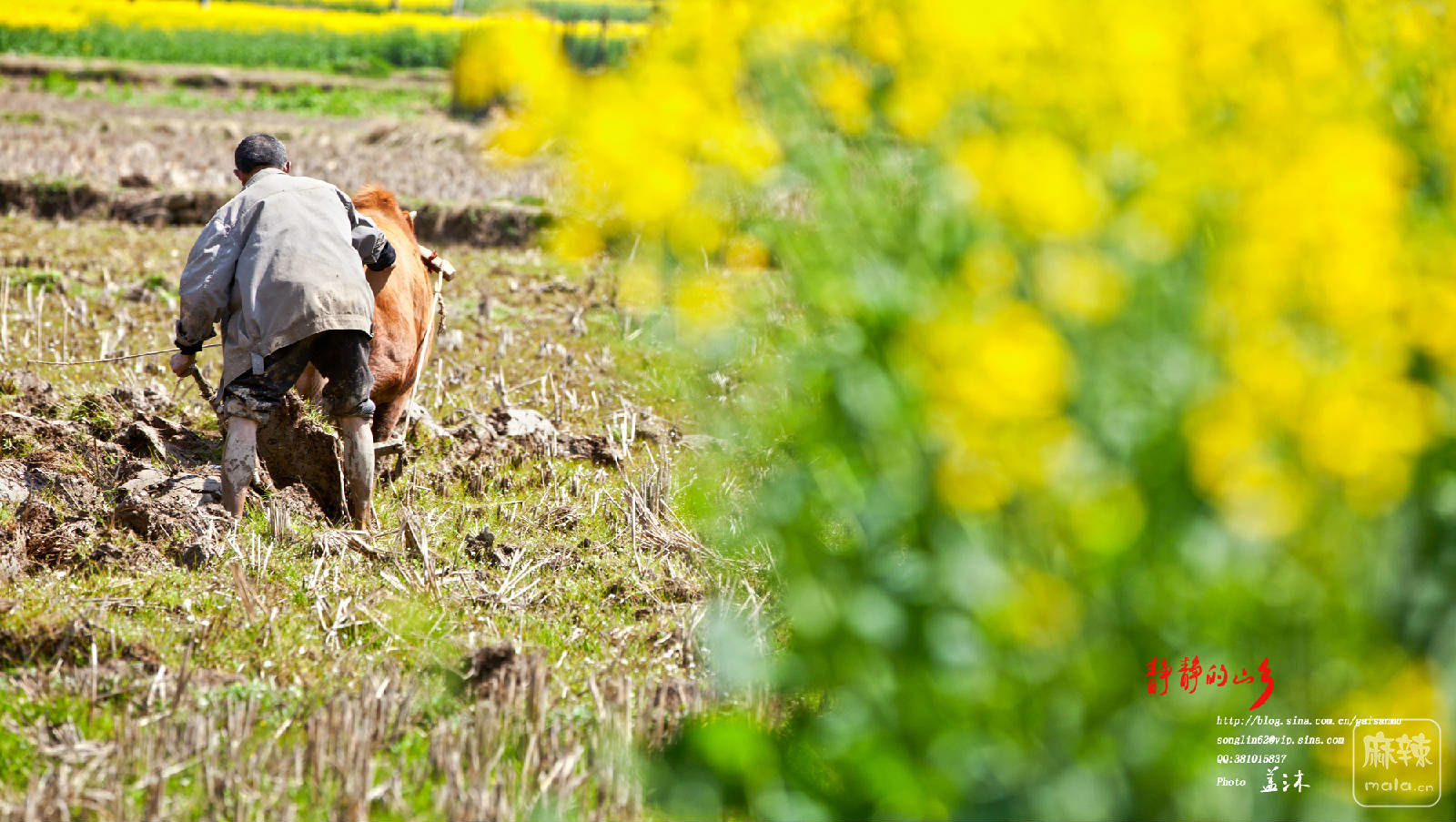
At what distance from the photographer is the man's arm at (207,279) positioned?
16.2 feet

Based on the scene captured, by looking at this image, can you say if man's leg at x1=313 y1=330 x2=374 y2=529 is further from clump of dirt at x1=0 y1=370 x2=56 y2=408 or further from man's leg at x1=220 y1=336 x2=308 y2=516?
clump of dirt at x1=0 y1=370 x2=56 y2=408

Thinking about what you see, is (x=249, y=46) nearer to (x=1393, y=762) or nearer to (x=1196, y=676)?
(x=1196, y=676)

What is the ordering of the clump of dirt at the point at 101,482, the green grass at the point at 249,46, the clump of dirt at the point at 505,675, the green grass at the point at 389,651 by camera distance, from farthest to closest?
the green grass at the point at 249,46, the clump of dirt at the point at 101,482, the clump of dirt at the point at 505,675, the green grass at the point at 389,651

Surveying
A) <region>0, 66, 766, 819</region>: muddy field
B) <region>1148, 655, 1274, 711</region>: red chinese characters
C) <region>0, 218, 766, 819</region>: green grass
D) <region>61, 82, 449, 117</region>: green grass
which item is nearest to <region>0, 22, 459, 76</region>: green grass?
<region>61, 82, 449, 117</region>: green grass

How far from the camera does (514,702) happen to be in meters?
3.46

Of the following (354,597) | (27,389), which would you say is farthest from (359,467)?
(27,389)

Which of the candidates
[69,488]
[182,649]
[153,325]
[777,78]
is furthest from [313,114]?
[777,78]

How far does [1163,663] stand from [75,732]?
2651 millimetres

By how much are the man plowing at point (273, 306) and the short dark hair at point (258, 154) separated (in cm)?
2

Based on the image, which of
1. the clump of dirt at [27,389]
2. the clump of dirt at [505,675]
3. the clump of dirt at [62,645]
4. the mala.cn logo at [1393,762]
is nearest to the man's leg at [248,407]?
the clump of dirt at [62,645]

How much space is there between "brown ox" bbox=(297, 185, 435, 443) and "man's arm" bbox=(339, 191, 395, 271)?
0.16m

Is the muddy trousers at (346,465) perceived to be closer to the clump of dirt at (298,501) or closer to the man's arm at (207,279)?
the clump of dirt at (298,501)

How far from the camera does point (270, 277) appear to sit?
4875 mm

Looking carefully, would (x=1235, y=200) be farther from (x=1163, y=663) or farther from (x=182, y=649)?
(x=182, y=649)
